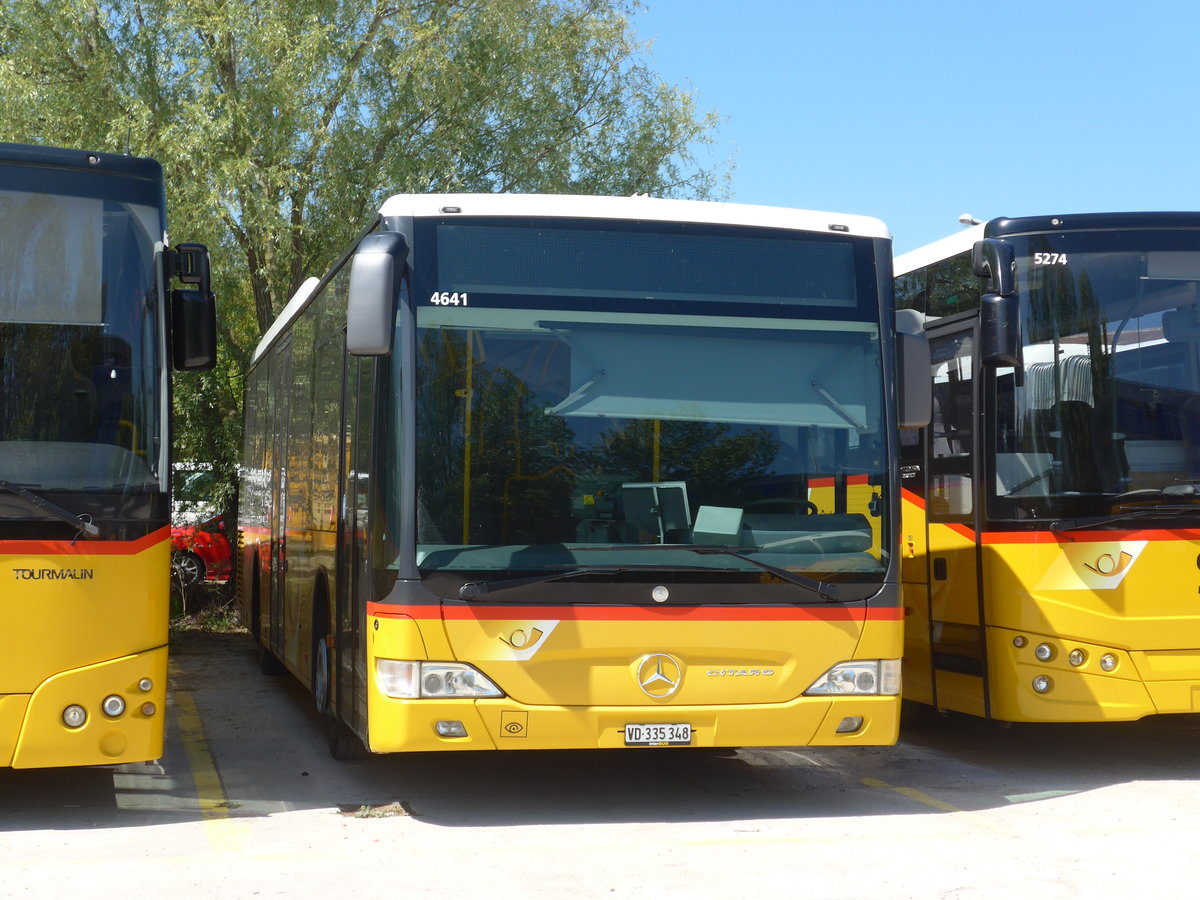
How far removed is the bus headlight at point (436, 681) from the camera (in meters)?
7.02

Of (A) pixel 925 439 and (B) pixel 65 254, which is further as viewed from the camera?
(A) pixel 925 439

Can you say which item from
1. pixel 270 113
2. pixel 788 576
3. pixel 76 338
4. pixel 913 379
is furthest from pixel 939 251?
pixel 270 113

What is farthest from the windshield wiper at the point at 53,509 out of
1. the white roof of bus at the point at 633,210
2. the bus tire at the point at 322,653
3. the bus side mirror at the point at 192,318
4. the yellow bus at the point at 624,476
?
the bus tire at the point at 322,653

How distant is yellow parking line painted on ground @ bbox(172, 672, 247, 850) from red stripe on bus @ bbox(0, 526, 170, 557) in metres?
1.45

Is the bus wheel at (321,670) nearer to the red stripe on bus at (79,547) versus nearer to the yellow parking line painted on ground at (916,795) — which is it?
the red stripe on bus at (79,547)

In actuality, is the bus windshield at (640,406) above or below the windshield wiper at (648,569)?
above

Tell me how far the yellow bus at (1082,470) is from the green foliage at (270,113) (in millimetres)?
11176

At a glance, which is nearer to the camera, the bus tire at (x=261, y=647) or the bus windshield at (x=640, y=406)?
the bus windshield at (x=640, y=406)

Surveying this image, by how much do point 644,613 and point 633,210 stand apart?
2079mm

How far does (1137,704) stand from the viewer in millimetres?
8578

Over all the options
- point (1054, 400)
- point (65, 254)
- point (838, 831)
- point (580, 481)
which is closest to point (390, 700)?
point (580, 481)

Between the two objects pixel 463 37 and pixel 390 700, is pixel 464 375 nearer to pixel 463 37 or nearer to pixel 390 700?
pixel 390 700

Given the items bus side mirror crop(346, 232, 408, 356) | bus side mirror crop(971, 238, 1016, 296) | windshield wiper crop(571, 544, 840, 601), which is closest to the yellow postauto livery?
bus side mirror crop(346, 232, 408, 356)

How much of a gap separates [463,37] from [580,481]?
14.4m
